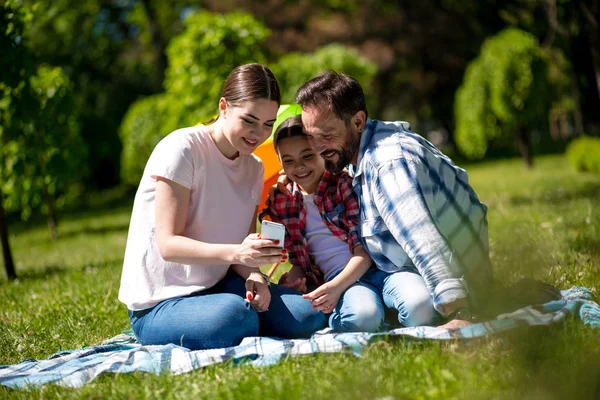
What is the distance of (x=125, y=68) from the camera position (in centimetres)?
2555

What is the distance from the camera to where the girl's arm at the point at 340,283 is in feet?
10.6

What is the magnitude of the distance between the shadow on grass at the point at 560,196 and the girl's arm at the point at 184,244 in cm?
603

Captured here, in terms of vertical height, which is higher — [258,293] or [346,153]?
[346,153]

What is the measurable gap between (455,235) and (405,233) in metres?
0.39

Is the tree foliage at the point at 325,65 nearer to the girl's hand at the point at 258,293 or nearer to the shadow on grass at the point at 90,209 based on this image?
the shadow on grass at the point at 90,209

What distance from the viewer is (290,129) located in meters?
3.49

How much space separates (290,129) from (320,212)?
1.56 ft

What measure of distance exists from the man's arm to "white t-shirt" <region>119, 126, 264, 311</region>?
30.9 inches

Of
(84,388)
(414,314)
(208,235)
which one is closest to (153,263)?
(208,235)

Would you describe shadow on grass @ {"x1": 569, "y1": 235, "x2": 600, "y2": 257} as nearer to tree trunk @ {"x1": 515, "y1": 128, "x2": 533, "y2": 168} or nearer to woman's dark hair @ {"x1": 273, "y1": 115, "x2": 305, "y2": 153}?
woman's dark hair @ {"x1": 273, "y1": 115, "x2": 305, "y2": 153}

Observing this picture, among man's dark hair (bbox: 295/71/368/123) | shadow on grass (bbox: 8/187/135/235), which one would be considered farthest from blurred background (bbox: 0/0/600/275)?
man's dark hair (bbox: 295/71/368/123)

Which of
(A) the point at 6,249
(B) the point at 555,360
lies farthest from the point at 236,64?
(B) the point at 555,360

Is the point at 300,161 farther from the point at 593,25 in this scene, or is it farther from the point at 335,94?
the point at 593,25

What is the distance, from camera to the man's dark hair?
3.30 meters
